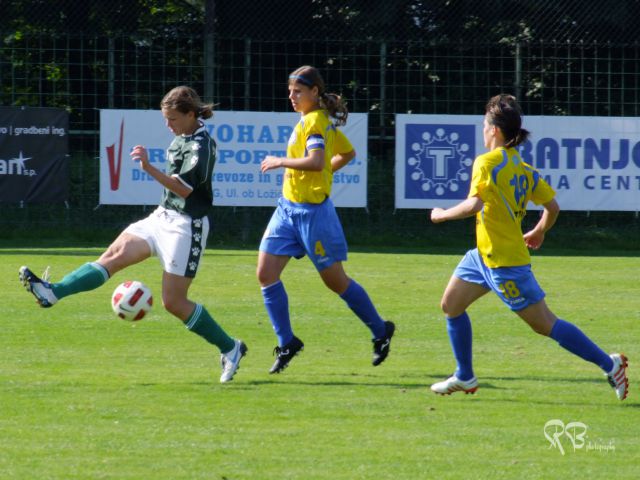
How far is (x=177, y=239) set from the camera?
7641mm

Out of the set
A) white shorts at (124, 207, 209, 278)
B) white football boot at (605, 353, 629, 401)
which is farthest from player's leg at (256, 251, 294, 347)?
white football boot at (605, 353, 629, 401)

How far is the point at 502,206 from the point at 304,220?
1.59 meters

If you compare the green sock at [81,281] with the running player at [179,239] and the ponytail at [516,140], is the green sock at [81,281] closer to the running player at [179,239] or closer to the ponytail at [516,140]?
the running player at [179,239]

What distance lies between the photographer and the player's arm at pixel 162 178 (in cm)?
729

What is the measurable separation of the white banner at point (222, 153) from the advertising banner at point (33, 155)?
2.31 feet

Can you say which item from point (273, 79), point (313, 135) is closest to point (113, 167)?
point (273, 79)

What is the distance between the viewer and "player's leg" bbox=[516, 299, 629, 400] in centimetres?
697

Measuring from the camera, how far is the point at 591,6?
2241 cm

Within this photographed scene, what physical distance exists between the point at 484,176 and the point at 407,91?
14312mm

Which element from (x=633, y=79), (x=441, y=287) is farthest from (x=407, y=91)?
(x=441, y=287)

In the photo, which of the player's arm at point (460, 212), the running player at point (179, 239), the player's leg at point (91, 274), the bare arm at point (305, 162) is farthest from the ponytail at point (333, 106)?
the player's arm at point (460, 212)

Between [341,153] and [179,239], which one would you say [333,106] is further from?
[179,239]

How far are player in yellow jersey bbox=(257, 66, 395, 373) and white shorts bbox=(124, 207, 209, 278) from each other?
57 centimetres

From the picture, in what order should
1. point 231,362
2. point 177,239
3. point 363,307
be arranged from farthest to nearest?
→ point 363,307, point 231,362, point 177,239
